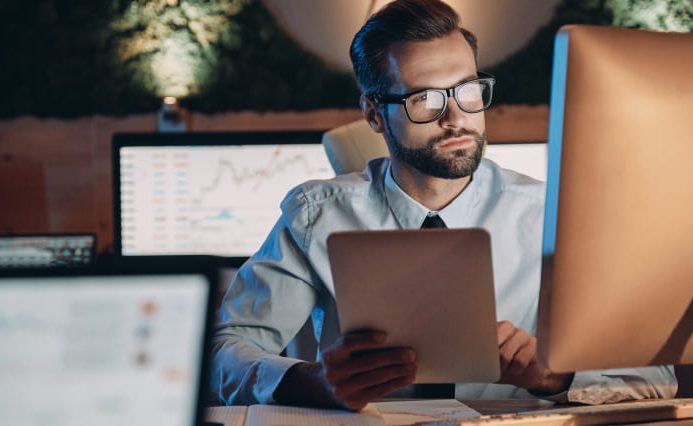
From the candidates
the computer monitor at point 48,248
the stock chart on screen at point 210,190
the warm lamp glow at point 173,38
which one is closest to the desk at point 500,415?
the stock chart on screen at point 210,190

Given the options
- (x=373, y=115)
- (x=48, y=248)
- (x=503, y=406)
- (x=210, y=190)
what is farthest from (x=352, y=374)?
(x=48, y=248)

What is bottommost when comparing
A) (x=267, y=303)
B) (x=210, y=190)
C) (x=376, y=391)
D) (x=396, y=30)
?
(x=210, y=190)

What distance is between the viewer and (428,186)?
4.45 feet

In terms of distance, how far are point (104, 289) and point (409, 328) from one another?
1.08 ft

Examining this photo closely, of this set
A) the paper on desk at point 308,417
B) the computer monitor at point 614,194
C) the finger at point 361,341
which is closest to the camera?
the computer monitor at point 614,194

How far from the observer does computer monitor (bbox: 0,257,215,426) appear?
0.54 meters

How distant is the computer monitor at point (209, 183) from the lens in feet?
7.71

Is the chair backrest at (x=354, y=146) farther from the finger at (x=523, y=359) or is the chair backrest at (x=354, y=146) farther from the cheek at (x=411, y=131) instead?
the finger at (x=523, y=359)

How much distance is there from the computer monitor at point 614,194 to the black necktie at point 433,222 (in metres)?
0.61

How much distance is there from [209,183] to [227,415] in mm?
1537

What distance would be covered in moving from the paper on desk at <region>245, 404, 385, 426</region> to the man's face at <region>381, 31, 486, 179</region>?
20.5 inches

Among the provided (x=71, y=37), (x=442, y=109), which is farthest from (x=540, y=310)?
(x=71, y=37)

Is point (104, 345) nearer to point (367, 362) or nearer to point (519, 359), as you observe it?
point (367, 362)

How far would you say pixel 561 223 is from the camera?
650 mm
